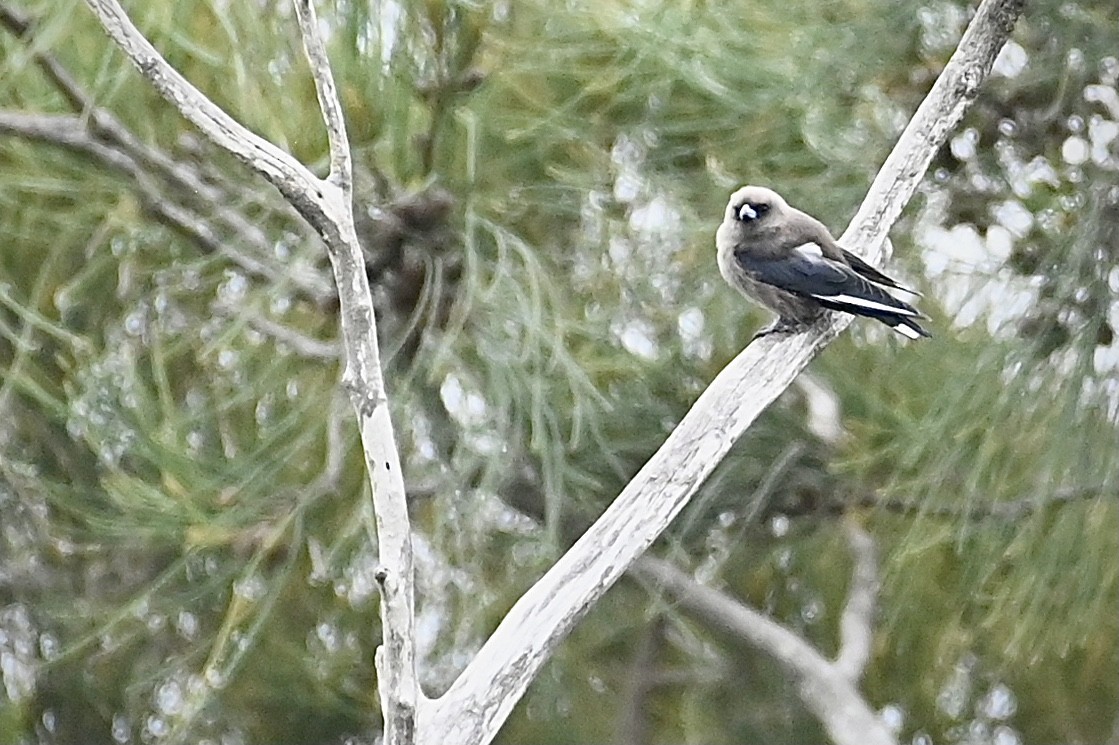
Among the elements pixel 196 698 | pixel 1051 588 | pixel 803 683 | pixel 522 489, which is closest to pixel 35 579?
pixel 196 698

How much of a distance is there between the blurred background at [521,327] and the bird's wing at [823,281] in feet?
0.30

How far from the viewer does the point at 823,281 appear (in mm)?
577

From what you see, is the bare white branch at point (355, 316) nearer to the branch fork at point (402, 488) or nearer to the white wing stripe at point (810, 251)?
the branch fork at point (402, 488)

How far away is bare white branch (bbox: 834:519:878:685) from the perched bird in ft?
0.57

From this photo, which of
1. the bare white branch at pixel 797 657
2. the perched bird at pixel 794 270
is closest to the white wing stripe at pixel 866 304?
the perched bird at pixel 794 270

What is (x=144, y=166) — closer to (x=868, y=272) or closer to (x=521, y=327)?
(x=521, y=327)

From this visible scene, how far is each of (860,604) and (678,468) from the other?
0.31 metres

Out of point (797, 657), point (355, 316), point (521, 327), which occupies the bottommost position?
point (797, 657)

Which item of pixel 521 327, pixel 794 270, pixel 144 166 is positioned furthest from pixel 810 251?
pixel 144 166

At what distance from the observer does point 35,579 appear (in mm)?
818

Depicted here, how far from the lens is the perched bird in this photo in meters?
0.56

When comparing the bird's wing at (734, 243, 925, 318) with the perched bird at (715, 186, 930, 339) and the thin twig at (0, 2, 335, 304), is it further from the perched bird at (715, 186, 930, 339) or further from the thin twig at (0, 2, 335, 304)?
the thin twig at (0, 2, 335, 304)

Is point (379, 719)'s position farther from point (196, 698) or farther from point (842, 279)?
point (842, 279)

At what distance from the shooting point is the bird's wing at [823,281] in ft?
1.82
